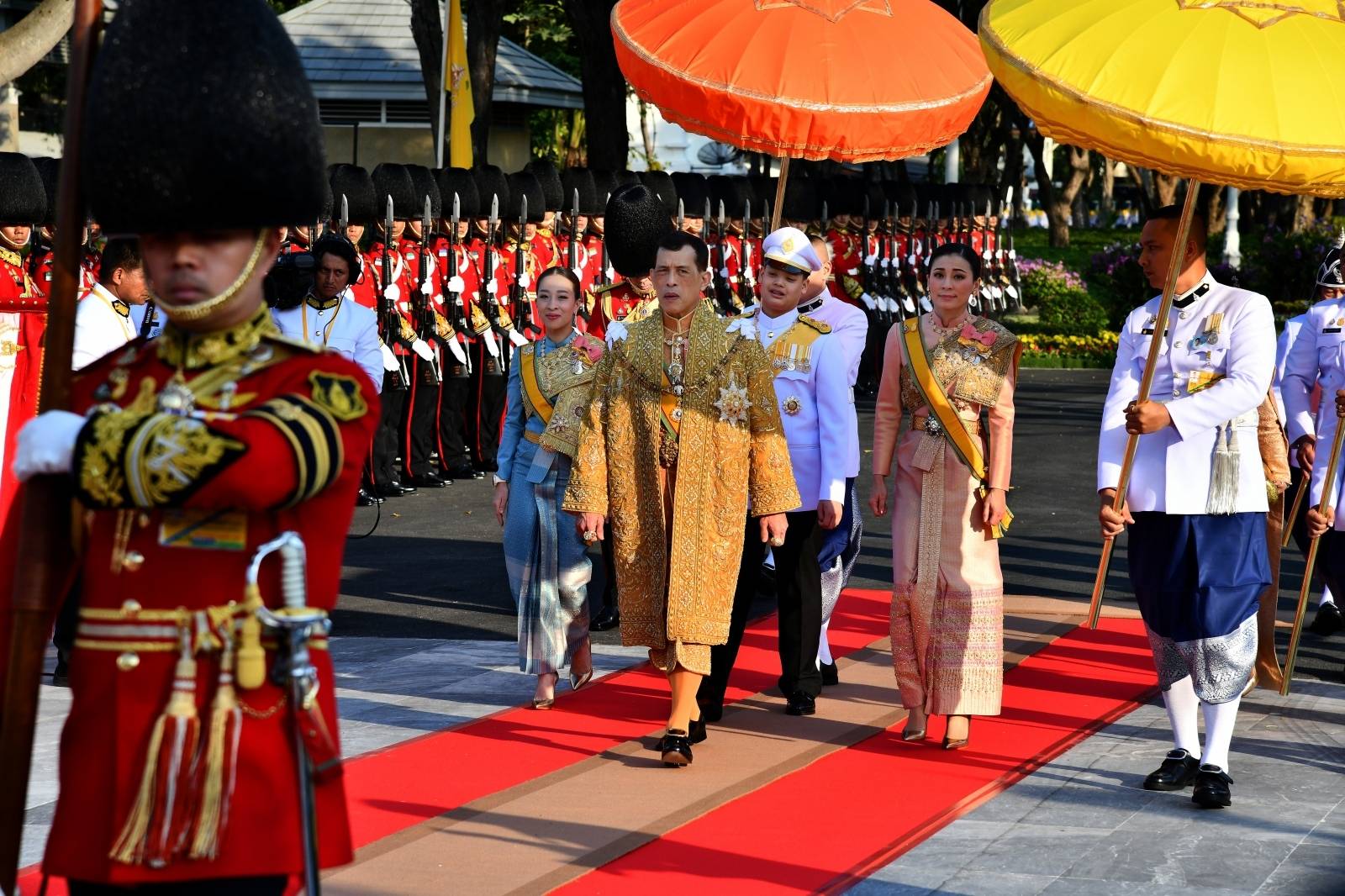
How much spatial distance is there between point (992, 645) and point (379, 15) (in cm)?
3269

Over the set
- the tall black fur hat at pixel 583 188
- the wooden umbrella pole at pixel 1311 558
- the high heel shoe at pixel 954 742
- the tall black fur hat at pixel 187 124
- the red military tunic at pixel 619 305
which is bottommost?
the high heel shoe at pixel 954 742

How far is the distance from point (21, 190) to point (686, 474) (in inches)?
206

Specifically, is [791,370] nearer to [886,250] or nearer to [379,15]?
[886,250]

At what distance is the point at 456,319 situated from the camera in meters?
14.2

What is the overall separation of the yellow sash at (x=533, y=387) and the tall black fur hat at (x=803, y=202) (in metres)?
12.6

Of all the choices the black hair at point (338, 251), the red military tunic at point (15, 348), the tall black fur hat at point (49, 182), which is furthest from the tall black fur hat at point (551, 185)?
the red military tunic at point (15, 348)

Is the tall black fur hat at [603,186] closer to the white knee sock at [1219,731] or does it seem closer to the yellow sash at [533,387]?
the yellow sash at [533,387]

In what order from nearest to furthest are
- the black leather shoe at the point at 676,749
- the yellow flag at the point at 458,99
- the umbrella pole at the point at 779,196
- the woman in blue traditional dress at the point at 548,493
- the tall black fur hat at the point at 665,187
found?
1. the black leather shoe at the point at 676,749
2. the woman in blue traditional dress at the point at 548,493
3. the umbrella pole at the point at 779,196
4. the tall black fur hat at the point at 665,187
5. the yellow flag at the point at 458,99

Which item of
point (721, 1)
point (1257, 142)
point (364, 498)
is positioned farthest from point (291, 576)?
point (364, 498)

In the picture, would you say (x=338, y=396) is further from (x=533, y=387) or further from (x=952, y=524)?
(x=533, y=387)

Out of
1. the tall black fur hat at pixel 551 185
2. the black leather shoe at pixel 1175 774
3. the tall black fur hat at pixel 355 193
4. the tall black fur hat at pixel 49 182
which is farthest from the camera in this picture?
the tall black fur hat at pixel 551 185

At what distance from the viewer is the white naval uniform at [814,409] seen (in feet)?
24.0

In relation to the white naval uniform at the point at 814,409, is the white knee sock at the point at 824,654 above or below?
below

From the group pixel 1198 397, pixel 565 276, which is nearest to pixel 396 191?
pixel 565 276
